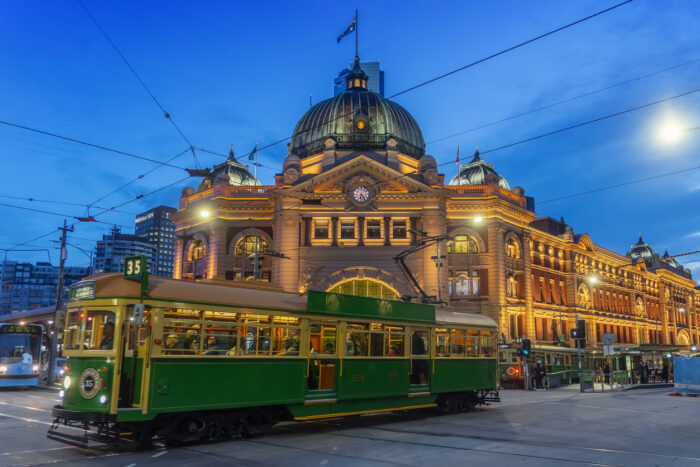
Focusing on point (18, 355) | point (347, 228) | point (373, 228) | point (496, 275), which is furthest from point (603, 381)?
point (18, 355)

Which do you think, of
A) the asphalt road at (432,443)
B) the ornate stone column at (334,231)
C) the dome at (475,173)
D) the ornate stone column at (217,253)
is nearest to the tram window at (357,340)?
the asphalt road at (432,443)

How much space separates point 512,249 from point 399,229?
12.4 m

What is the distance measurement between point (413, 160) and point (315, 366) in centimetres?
4425

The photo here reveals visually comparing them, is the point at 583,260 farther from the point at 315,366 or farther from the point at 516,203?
the point at 315,366

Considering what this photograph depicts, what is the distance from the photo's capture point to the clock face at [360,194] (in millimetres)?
49594

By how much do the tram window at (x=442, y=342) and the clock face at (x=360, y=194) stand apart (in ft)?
95.7

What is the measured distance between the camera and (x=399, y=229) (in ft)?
164

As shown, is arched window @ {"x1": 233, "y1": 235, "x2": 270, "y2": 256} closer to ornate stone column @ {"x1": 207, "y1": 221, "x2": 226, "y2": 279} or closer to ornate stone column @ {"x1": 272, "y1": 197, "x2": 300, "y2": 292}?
ornate stone column @ {"x1": 207, "y1": 221, "x2": 226, "y2": 279}

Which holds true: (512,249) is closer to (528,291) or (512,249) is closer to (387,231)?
(528,291)

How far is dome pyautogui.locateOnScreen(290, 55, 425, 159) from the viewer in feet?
193

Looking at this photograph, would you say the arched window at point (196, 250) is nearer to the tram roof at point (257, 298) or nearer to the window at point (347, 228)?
the window at point (347, 228)

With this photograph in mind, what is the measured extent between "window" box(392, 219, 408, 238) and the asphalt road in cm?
2919

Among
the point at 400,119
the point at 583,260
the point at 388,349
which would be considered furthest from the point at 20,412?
the point at 583,260

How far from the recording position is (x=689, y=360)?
30547mm
